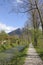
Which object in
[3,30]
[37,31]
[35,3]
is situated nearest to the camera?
[35,3]

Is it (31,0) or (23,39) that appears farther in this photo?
(23,39)

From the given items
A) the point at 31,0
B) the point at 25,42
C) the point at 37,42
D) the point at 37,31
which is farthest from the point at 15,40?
the point at 31,0

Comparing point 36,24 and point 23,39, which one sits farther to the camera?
point 23,39

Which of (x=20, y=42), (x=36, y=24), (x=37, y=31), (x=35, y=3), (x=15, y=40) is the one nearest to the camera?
(x=35, y=3)

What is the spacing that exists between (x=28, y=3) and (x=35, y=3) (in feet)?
2.53

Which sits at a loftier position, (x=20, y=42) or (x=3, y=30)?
(x=3, y=30)

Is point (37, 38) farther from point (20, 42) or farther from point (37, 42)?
point (20, 42)

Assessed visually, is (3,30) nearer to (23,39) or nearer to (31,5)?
(23,39)

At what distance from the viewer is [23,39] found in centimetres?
9394

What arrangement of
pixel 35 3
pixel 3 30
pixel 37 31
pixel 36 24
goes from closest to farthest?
pixel 35 3 < pixel 36 24 < pixel 37 31 < pixel 3 30

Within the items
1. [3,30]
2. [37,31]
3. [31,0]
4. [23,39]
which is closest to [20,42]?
[23,39]

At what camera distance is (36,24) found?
1793 inches

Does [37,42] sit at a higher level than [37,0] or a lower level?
lower

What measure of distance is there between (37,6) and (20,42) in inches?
2685
